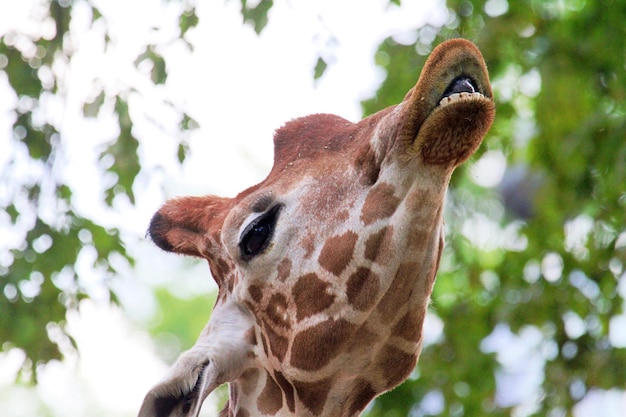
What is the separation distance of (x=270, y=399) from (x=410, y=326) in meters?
0.49

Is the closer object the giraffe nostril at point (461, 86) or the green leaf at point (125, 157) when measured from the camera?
the giraffe nostril at point (461, 86)

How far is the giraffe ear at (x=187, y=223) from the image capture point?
2.87 meters

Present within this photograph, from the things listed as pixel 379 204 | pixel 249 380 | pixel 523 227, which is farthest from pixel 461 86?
pixel 523 227

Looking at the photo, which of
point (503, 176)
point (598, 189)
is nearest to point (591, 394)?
point (598, 189)

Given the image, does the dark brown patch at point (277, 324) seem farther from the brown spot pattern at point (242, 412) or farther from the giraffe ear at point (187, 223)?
the giraffe ear at point (187, 223)

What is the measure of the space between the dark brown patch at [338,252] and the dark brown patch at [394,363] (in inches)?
10.0

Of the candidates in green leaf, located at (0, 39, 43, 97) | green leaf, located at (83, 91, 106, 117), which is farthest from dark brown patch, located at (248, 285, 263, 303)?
green leaf, located at (0, 39, 43, 97)

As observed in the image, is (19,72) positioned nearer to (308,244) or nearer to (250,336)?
(250,336)

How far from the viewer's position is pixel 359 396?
2541 mm

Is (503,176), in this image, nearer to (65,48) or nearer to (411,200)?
(65,48)

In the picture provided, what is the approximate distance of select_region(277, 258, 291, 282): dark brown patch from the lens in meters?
2.54

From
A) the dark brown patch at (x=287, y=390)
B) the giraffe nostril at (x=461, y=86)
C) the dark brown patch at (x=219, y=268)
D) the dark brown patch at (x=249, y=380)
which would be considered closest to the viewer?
the giraffe nostril at (x=461, y=86)

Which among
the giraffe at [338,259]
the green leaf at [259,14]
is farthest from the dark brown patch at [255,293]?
the green leaf at [259,14]

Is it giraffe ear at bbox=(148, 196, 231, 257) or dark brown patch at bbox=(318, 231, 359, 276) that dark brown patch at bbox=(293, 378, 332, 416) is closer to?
dark brown patch at bbox=(318, 231, 359, 276)
